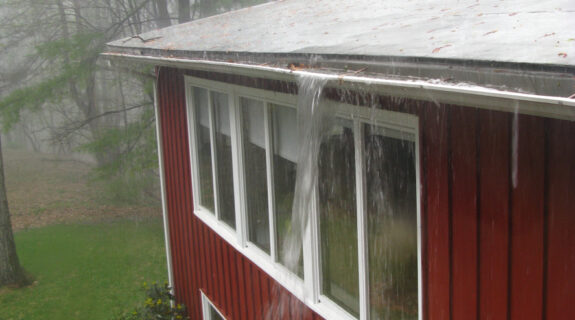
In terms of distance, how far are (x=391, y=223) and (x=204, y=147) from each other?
144 inches

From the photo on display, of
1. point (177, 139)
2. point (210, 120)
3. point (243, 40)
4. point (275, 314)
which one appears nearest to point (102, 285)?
point (177, 139)

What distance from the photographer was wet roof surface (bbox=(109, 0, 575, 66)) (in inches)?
79.2

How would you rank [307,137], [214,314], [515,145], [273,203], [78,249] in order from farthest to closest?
[78,249] < [214,314] < [273,203] < [307,137] < [515,145]

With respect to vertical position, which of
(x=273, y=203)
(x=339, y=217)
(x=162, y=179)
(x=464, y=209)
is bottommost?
(x=162, y=179)

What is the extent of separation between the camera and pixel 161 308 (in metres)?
8.34

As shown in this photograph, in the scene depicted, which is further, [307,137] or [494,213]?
[307,137]

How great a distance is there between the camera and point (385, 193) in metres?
3.20

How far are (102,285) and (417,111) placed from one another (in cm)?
1275

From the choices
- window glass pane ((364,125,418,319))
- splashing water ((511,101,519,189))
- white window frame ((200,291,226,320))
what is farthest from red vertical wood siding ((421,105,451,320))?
white window frame ((200,291,226,320))

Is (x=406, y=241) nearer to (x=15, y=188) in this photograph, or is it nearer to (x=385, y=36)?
(x=385, y=36)

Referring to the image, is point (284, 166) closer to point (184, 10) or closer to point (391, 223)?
point (391, 223)

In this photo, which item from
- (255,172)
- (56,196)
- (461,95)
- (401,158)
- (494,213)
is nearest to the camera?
(461,95)

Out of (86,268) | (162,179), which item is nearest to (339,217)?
(162,179)

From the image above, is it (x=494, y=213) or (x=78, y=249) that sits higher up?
(x=494, y=213)
